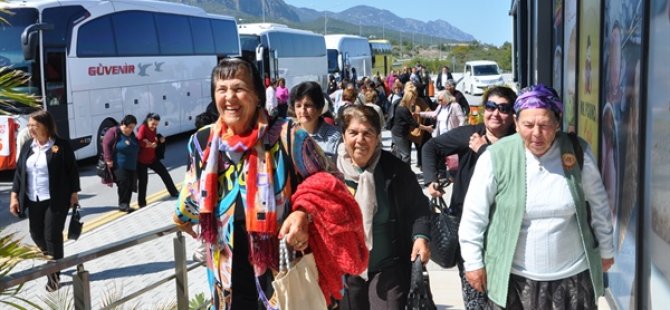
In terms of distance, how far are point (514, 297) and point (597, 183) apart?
2.14 feet

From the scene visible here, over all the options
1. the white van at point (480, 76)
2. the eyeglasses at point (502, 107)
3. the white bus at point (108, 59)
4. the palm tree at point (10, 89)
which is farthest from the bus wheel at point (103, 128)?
the white van at point (480, 76)

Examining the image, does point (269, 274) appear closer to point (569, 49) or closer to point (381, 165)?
point (381, 165)

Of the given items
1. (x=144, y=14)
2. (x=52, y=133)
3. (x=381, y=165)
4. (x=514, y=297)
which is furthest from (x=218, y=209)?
(x=144, y=14)

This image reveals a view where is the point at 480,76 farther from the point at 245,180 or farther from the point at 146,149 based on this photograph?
the point at 245,180

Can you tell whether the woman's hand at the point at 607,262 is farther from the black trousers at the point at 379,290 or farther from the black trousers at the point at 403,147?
the black trousers at the point at 403,147

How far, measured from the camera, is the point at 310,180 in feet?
9.47

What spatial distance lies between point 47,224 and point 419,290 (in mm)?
4456

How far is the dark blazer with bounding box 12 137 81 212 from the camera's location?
6801 millimetres

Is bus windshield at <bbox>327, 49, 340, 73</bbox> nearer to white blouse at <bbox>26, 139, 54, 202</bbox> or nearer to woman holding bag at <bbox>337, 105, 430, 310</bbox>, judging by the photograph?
white blouse at <bbox>26, 139, 54, 202</bbox>

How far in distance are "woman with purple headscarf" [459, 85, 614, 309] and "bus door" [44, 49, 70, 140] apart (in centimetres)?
1214

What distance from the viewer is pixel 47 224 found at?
690cm

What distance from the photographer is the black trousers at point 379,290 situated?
12.6 feet

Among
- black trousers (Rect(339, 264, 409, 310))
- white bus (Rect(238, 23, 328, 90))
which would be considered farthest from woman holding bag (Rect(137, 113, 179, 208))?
white bus (Rect(238, 23, 328, 90))

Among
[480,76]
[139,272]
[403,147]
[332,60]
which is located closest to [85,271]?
[139,272]
